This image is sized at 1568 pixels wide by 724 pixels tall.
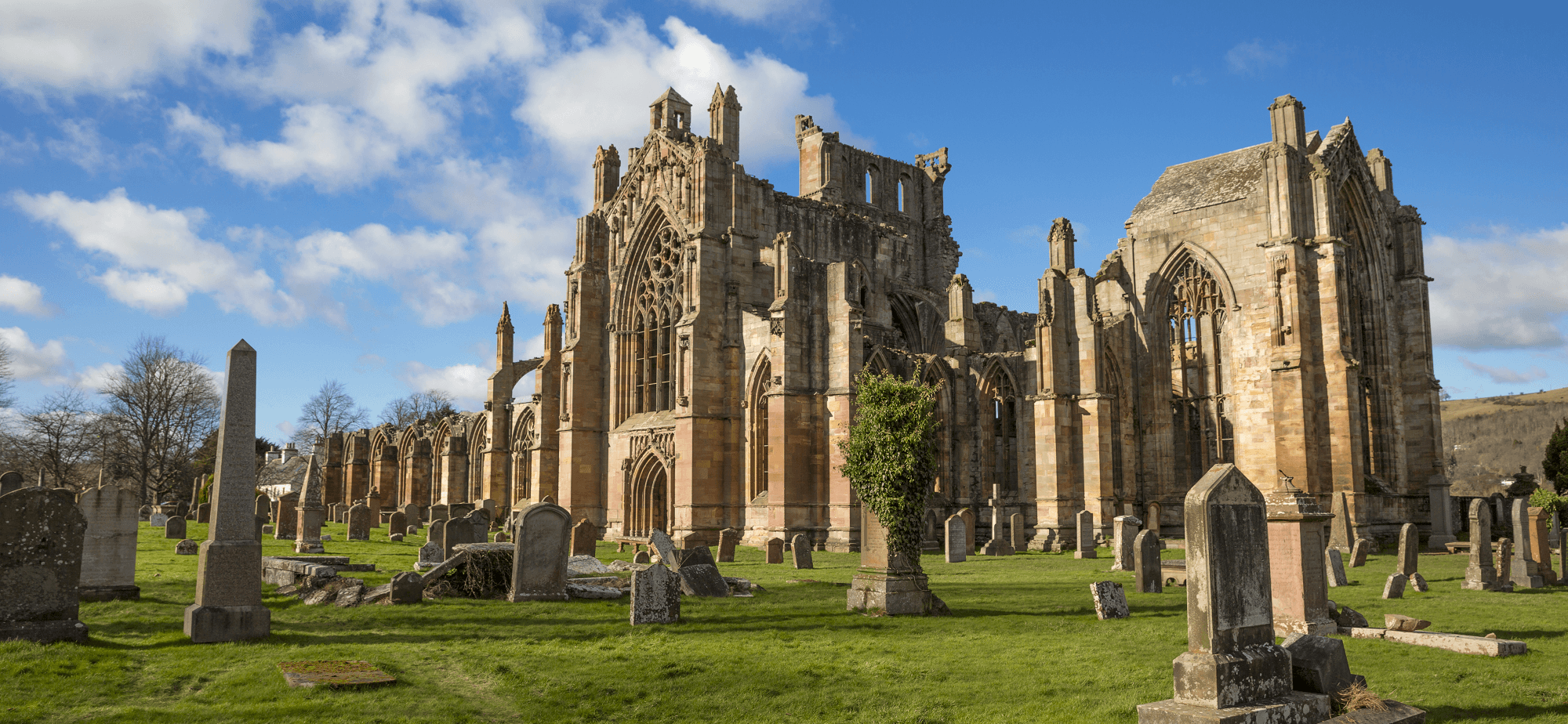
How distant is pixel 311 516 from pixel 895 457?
1441 cm

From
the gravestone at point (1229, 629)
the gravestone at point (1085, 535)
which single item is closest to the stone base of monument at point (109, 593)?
the gravestone at point (1229, 629)

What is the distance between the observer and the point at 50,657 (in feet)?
29.2

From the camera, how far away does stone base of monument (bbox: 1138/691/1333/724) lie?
6008 millimetres

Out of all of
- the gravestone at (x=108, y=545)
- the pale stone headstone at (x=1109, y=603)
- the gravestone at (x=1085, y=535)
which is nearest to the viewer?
the pale stone headstone at (x=1109, y=603)

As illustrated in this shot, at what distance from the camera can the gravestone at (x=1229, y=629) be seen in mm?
6207

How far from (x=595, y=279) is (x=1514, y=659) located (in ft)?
100

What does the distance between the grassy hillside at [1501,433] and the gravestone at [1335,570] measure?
229 ft

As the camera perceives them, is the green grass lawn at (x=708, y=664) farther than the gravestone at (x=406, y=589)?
No

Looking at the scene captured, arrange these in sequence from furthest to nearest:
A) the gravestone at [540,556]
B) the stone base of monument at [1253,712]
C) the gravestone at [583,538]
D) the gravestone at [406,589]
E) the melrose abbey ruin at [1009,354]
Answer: the melrose abbey ruin at [1009,354]
the gravestone at [583,538]
the gravestone at [540,556]
the gravestone at [406,589]
the stone base of monument at [1253,712]

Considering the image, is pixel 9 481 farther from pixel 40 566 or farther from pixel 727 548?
pixel 727 548

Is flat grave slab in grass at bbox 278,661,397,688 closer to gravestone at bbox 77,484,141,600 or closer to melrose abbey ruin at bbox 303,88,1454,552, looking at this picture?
gravestone at bbox 77,484,141,600

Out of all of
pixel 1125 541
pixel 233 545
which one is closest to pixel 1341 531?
pixel 1125 541

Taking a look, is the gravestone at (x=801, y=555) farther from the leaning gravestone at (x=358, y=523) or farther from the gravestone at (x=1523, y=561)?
the leaning gravestone at (x=358, y=523)

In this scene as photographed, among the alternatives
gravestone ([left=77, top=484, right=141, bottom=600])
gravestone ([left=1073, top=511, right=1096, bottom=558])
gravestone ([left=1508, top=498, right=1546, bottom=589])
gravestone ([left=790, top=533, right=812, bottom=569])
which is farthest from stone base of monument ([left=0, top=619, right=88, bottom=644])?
gravestone ([left=1073, top=511, right=1096, bottom=558])
